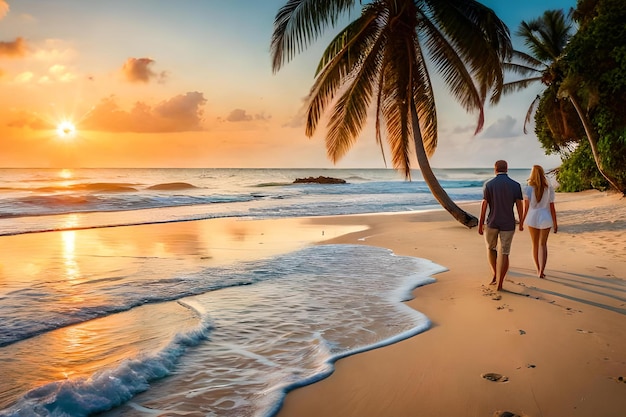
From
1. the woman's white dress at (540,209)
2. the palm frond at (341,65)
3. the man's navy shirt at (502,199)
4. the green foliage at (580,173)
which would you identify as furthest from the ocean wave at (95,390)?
the green foliage at (580,173)

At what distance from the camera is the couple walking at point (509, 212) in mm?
6145

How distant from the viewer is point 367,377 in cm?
357

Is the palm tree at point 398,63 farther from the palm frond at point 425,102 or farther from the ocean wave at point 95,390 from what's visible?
the ocean wave at point 95,390

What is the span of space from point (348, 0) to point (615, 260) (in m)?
9.19

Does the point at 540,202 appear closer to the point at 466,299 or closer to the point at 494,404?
the point at 466,299

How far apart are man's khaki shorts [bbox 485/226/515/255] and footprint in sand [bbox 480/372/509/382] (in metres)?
2.89

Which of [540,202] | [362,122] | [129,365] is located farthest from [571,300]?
[362,122]

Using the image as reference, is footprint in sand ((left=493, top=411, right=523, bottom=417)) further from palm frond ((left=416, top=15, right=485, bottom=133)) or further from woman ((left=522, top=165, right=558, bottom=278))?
palm frond ((left=416, top=15, right=485, bottom=133))

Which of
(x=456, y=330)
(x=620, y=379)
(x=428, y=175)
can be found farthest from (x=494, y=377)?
(x=428, y=175)

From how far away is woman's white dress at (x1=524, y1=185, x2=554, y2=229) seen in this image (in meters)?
6.60

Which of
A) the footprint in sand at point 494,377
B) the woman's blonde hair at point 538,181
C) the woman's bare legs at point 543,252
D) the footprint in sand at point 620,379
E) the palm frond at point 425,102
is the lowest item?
the footprint in sand at point 494,377

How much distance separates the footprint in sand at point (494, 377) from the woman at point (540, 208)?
373 centimetres

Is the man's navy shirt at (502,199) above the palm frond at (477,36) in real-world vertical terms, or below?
below

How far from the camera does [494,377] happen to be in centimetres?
344
